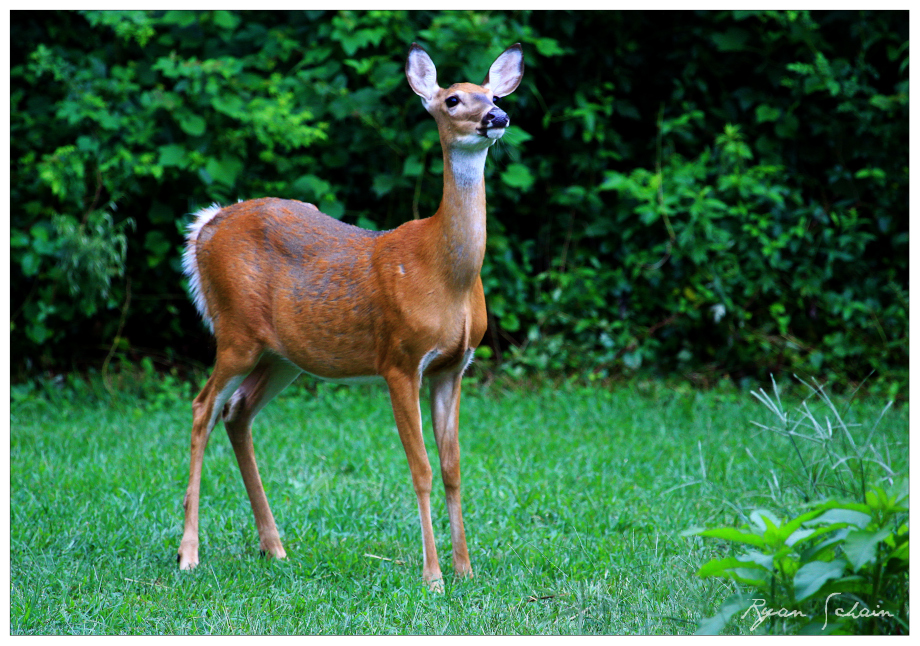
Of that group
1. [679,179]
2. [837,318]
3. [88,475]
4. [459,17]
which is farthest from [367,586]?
[837,318]

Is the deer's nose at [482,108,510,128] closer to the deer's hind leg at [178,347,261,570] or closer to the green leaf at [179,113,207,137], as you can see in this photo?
the deer's hind leg at [178,347,261,570]

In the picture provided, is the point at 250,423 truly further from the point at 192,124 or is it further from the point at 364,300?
the point at 192,124

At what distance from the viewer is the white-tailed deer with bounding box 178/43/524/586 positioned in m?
3.32

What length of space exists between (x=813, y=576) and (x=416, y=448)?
1533 mm

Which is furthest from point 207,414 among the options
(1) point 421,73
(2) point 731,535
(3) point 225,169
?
(3) point 225,169

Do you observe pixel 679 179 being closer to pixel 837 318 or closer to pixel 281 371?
pixel 837 318

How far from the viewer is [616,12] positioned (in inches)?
300

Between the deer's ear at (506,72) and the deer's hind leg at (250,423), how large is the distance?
148 centimetres

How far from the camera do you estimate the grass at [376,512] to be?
10.4ft

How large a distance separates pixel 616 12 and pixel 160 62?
3.69m

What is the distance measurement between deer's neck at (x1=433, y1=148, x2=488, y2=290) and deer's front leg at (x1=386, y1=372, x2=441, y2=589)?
43 centimetres

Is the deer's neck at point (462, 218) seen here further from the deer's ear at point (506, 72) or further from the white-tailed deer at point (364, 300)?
the deer's ear at point (506, 72)
